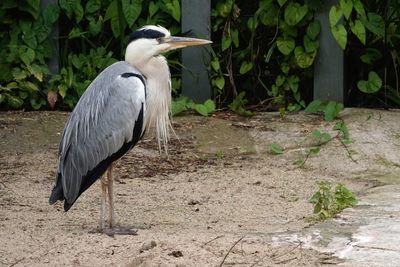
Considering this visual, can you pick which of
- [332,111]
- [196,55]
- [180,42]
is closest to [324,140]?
[332,111]

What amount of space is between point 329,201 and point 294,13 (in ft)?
9.56

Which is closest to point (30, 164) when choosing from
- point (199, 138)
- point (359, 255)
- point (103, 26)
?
point (199, 138)

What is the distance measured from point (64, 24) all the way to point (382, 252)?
15.5ft

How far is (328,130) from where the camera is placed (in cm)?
746

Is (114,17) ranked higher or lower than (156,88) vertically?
higher

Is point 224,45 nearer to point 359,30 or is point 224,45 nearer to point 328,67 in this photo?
point 328,67

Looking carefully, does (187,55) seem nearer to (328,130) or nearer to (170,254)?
(328,130)

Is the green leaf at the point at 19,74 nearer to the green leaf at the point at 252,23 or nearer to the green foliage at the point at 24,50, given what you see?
the green foliage at the point at 24,50

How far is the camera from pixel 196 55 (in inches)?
324

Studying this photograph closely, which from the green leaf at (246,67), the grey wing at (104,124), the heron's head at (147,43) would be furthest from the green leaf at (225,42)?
the grey wing at (104,124)

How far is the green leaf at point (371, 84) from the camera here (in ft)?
26.4

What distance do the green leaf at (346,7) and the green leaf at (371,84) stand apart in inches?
24.1

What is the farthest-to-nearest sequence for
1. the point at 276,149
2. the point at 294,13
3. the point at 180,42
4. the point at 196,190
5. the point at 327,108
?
the point at 294,13 → the point at 327,108 → the point at 276,149 → the point at 196,190 → the point at 180,42

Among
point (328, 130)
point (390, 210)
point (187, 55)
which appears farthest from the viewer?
point (187, 55)
